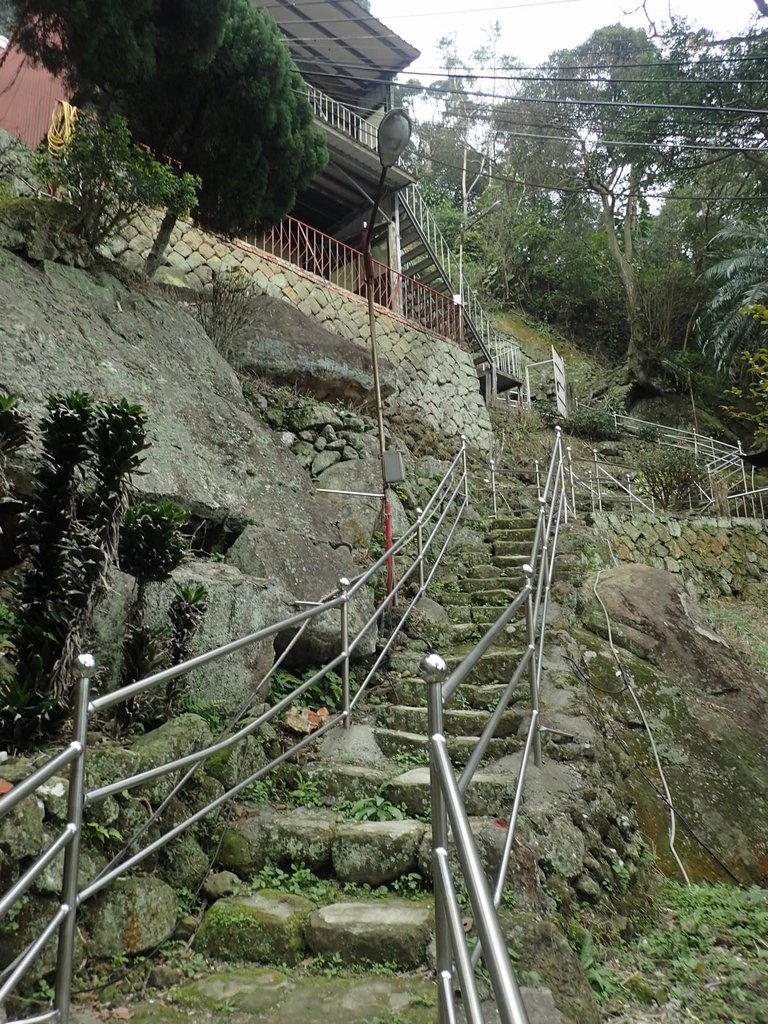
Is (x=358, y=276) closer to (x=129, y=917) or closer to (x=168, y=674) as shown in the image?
(x=168, y=674)

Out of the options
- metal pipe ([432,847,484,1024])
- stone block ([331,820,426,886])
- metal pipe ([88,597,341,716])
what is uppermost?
metal pipe ([88,597,341,716])

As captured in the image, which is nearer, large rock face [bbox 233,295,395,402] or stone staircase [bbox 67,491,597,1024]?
stone staircase [bbox 67,491,597,1024]

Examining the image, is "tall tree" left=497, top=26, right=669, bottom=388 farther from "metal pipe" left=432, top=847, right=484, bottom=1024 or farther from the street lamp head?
"metal pipe" left=432, top=847, right=484, bottom=1024

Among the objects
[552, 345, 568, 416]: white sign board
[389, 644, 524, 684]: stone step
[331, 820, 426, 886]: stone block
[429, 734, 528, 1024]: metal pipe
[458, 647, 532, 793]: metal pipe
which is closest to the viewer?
[429, 734, 528, 1024]: metal pipe

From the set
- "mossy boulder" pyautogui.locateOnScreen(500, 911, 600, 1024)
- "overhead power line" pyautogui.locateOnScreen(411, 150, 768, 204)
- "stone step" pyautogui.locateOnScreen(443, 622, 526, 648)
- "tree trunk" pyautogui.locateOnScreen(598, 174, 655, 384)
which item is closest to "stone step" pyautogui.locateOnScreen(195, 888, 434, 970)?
"mossy boulder" pyautogui.locateOnScreen(500, 911, 600, 1024)

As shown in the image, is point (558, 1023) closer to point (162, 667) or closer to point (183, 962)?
point (183, 962)

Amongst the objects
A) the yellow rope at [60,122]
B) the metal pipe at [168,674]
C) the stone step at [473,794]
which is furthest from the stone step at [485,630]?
the yellow rope at [60,122]

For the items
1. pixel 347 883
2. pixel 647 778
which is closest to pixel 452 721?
pixel 647 778

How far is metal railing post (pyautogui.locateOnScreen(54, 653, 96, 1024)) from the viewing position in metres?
1.79

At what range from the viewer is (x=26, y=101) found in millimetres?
8312

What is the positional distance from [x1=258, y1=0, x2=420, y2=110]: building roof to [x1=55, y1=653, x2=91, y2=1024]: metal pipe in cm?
1195

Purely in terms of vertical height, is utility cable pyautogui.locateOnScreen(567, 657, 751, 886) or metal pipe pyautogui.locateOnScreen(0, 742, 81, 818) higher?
metal pipe pyautogui.locateOnScreen(0, 742, 81, 818)

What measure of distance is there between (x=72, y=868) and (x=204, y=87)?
665 centimetres

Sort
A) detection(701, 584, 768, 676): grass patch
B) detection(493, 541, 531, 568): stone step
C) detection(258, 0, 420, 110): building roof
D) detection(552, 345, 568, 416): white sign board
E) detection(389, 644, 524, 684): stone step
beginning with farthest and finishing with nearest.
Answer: detection(552, 345, 568, 416): white sign board < detection(258, 0, 420, 110): building roof < detection(493, 541, 531, 568): stone step < detection(701, 584, 768, 676): grass patch < detection(389, 644, 524, 684): stone step
